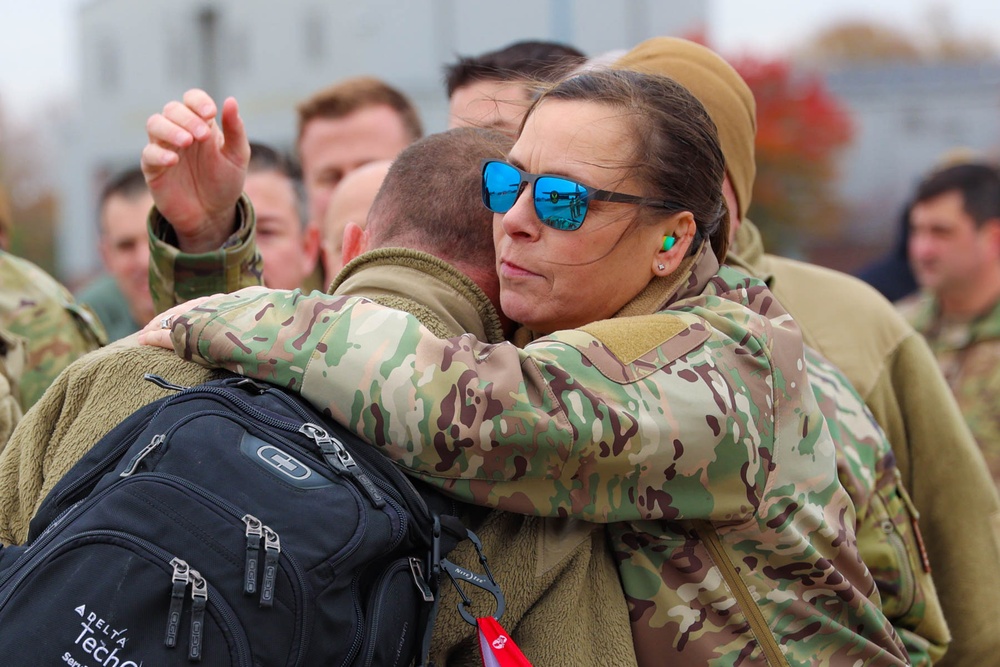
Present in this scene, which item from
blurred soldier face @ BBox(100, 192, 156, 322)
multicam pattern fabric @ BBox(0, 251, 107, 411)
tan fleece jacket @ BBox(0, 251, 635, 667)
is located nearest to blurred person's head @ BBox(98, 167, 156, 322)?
blurred soldier face @ BBox(100, 192, 156, 322)

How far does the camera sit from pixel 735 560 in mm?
1946

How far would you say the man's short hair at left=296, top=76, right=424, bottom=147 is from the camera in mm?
4715

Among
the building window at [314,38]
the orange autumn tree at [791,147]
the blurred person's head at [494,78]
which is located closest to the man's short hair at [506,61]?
the blurred person's head at [494,78]

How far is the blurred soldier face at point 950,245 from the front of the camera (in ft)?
18.8

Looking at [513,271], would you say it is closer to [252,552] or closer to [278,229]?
[252,552]

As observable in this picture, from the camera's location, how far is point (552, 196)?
1969 millimetres

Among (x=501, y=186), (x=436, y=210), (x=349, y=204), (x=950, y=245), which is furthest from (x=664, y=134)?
(x=950, y=245)

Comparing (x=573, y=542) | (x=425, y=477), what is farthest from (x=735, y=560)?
(x=425, y=477)

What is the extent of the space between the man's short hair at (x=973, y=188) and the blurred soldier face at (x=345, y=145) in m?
3.09

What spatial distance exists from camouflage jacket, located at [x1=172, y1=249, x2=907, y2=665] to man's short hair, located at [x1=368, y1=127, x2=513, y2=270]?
0.88 feet

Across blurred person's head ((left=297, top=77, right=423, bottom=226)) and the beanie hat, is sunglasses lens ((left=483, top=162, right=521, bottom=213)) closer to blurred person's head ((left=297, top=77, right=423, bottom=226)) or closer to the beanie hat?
the beanie hat

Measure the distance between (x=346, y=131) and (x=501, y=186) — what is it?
2810mm

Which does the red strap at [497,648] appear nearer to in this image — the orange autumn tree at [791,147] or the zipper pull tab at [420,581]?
the zipper pull tab at [420,581]

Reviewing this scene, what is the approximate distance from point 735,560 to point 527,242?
673 millimetres
